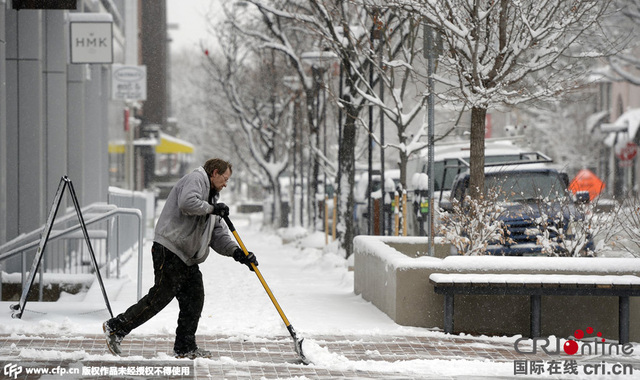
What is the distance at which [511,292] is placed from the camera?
996 centimetres

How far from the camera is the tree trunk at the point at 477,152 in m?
12.8

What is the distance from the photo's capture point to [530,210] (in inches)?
512

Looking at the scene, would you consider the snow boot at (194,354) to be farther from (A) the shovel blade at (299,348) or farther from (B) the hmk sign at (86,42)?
(B) the hmk sign at (86,42)

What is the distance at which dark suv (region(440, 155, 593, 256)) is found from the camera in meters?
12.7

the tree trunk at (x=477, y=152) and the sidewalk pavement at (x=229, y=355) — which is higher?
the tree trunk at (x=477, y=152)

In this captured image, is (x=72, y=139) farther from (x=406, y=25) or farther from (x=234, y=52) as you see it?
(x=234, y=52)

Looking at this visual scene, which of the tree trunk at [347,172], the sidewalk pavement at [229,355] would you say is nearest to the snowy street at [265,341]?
the sidewalk pavement at [229,355]

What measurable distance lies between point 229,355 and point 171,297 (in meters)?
0.76

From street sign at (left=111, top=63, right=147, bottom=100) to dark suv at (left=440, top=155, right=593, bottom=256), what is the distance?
1069cm

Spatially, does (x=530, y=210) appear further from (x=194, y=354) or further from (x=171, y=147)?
(x=171, y=147)

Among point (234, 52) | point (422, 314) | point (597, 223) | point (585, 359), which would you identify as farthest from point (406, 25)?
point (234, 52)

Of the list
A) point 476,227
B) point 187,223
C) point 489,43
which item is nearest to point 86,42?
point 489,43

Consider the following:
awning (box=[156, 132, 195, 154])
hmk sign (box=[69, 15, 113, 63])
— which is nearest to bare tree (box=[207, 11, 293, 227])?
awning (box=[156, 132, 195, 154])

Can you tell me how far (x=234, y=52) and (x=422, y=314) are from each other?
1147 inches
